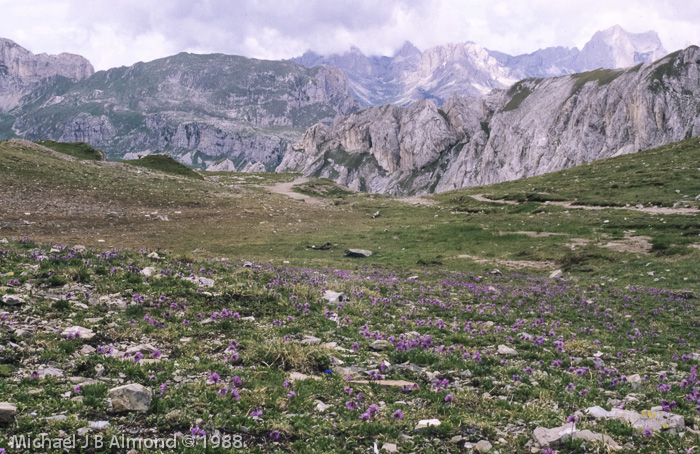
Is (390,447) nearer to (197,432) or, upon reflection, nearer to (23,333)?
(197,432)

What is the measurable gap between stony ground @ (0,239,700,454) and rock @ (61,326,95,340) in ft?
0.17

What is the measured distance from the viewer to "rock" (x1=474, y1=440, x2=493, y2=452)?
6199mm

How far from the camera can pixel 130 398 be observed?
6312 mm

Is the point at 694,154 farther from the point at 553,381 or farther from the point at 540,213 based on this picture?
the point at 553,381

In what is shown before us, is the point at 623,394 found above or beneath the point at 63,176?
beneath

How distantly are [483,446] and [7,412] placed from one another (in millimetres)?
7485

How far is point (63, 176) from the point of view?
4972 cm

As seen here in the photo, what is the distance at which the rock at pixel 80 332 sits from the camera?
8.80 meters

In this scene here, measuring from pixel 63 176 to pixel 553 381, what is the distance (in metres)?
61.6

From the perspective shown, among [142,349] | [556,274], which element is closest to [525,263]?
[556,274]

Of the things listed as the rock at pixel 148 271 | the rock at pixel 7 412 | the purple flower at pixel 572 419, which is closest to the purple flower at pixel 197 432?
the rock at pixel 7 412

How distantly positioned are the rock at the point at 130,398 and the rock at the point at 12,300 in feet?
19.8

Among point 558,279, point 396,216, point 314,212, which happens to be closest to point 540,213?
point 396,216

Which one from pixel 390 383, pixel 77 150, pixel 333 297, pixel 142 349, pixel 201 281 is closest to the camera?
pixel 390 383
